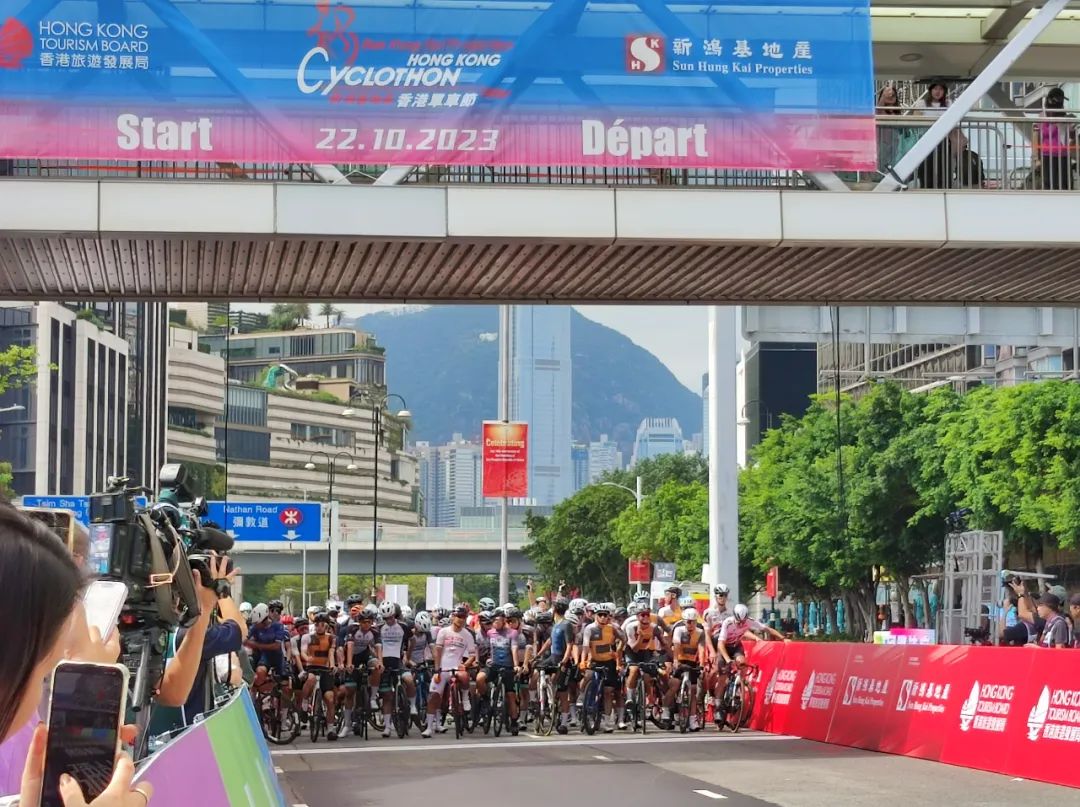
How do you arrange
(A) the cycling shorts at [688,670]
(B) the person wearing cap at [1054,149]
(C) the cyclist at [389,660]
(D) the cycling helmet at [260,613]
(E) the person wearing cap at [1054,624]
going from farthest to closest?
(C) the cyclist at [389,660] < (A) the cycling shorts at [688,670] < (D) the cycling helmet at [260,613] < (B) the person wearing cap at [1054,149] < (E) the person wearing cap at [1054,624]

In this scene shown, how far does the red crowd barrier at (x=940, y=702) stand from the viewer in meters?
15.2

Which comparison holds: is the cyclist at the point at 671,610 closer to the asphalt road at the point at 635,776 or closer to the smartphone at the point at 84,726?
the asphalt road at the point at 635,776

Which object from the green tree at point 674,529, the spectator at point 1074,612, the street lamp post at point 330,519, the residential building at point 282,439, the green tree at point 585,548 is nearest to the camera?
the spectator at point 1074,612

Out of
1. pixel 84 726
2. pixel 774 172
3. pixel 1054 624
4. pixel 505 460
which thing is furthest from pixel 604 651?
pixel 505 460

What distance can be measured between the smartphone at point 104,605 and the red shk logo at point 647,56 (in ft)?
45.6

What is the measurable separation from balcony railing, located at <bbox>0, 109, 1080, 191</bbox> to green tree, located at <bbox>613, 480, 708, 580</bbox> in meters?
62.7

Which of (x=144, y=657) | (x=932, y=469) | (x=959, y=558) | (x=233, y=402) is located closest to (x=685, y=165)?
(x=144, y=657)

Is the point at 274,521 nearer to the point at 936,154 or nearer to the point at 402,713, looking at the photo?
the point at 402,713

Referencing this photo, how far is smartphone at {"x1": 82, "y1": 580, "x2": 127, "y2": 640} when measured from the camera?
4.51 metres

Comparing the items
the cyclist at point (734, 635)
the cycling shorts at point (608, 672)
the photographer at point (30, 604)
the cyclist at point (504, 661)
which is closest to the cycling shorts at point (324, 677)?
the cyclist at point (504, 661)

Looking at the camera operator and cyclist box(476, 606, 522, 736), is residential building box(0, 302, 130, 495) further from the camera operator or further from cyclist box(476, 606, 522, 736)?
the camera operator

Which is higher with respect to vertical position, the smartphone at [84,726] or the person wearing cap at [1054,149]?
the person wearing cap at [1054,149]

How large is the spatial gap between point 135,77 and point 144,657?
10.8 m

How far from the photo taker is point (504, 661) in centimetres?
2475
